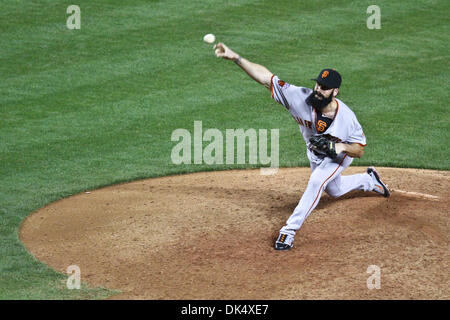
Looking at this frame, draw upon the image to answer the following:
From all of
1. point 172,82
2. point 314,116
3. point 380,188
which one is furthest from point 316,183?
point 172,82

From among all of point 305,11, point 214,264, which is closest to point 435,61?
point 305,11

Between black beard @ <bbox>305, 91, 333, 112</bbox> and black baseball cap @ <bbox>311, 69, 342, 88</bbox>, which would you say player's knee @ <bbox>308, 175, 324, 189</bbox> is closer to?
black beard @ <bbox>305, 91, 333, 112</bbox>

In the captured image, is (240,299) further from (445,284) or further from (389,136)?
(389,136)

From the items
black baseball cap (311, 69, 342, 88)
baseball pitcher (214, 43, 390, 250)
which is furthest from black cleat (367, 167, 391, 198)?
black baseball cap (311, 69, 342, 88)

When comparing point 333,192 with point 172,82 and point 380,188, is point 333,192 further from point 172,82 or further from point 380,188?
point 172,82

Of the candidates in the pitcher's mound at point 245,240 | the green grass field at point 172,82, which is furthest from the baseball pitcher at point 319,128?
the green grass field at point 172,82
